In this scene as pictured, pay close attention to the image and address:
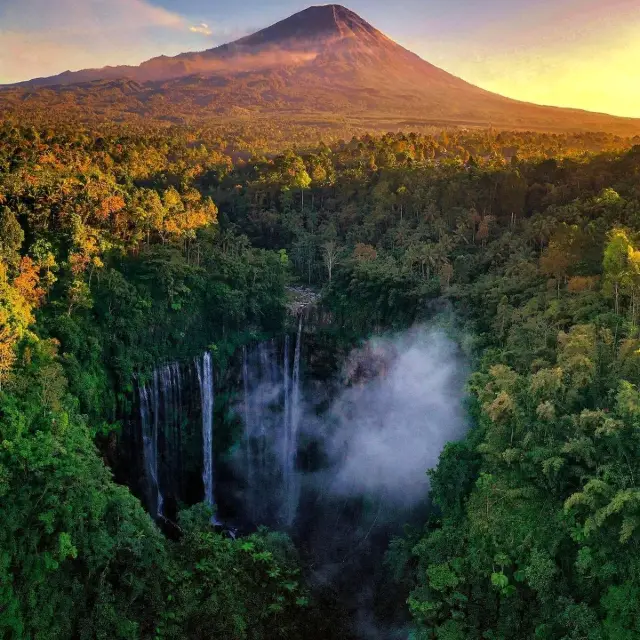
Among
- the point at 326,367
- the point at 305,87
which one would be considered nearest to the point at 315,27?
the point at 305,87

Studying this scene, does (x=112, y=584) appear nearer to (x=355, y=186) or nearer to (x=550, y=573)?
(x=550, y=573)

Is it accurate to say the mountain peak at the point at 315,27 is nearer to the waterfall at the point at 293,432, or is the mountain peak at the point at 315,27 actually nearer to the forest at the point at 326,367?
the forest at the point at 326,367

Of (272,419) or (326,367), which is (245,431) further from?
(326,367)

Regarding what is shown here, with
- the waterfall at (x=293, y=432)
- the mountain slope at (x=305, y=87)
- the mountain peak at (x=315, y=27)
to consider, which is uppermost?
the mountain peak at (x=315, y=27)

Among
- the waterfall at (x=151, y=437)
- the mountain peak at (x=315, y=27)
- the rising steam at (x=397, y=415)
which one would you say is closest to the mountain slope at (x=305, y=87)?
the mountain peak at (x=315, y=27)

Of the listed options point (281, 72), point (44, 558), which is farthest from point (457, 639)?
point (281, 72)

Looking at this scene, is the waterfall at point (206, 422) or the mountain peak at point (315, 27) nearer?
the waterfall at point (206, 422)

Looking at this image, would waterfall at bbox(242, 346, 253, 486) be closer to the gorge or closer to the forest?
the gorge
